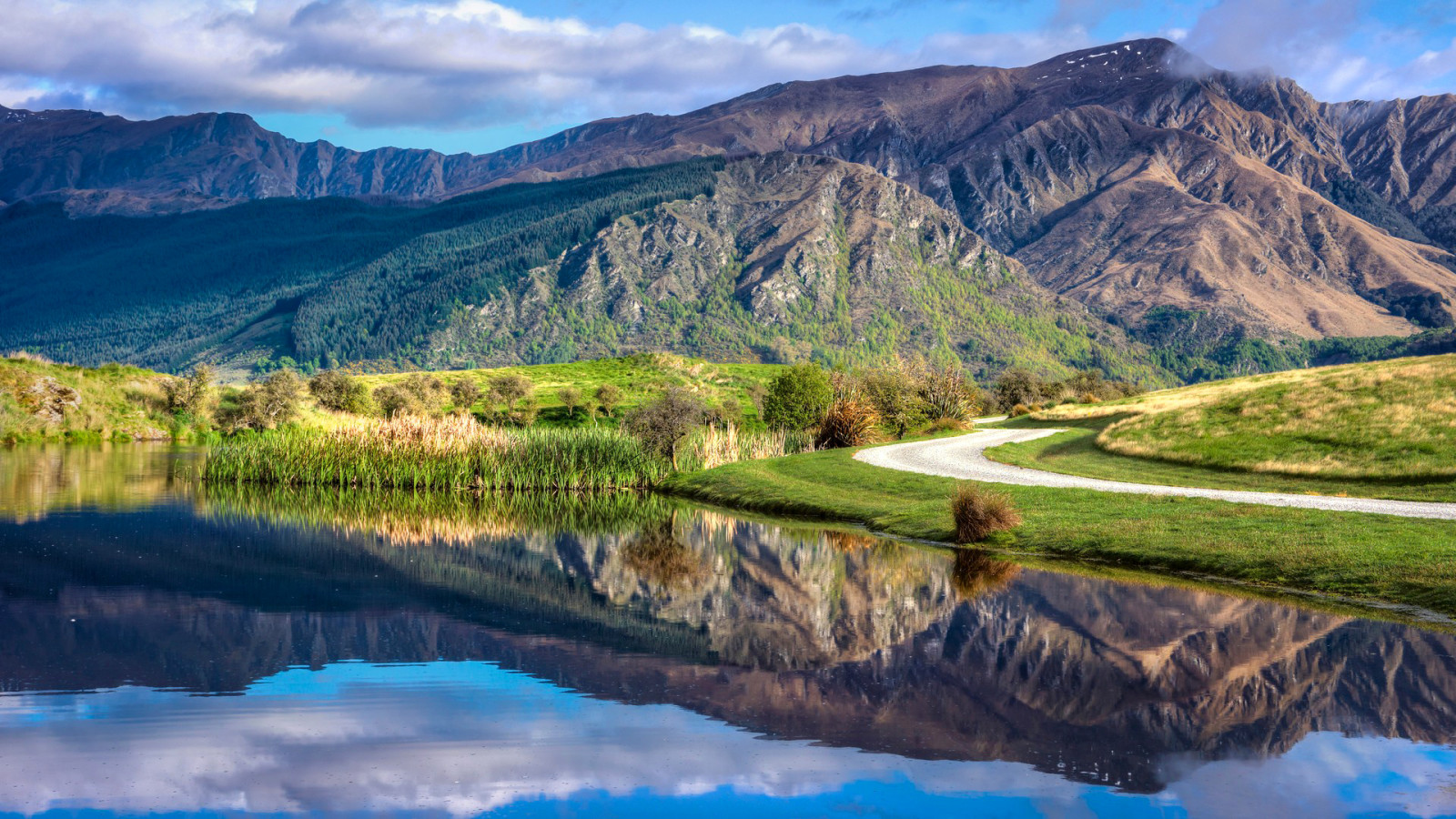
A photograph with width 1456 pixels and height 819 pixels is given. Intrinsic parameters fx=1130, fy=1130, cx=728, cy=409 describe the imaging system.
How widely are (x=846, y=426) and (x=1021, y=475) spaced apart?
59.2 ft

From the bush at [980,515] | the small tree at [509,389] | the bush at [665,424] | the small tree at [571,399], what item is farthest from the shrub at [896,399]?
the small tree at [509,389]

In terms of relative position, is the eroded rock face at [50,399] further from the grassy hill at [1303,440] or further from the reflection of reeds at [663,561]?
the grassy hill at [1303,440]

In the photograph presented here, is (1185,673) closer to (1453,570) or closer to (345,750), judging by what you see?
(1453,570)

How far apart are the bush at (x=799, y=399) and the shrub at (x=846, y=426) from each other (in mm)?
8254

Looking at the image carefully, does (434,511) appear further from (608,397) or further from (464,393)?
(464,393)

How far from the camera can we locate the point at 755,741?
1072 centimetres

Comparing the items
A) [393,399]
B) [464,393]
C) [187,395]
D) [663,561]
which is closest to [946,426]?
[663,561]

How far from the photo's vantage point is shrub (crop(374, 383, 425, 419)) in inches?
3105

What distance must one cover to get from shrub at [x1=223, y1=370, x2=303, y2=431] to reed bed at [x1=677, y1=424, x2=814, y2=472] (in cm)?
3947

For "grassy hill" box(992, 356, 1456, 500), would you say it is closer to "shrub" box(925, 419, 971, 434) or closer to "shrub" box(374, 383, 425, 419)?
"shrub" box(925, 419, 971, 434)

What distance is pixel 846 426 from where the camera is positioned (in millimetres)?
52531

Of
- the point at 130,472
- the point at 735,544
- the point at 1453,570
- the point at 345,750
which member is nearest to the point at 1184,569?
the point at 1453,570

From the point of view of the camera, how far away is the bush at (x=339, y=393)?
82.9 metres

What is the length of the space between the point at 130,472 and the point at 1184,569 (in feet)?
137
